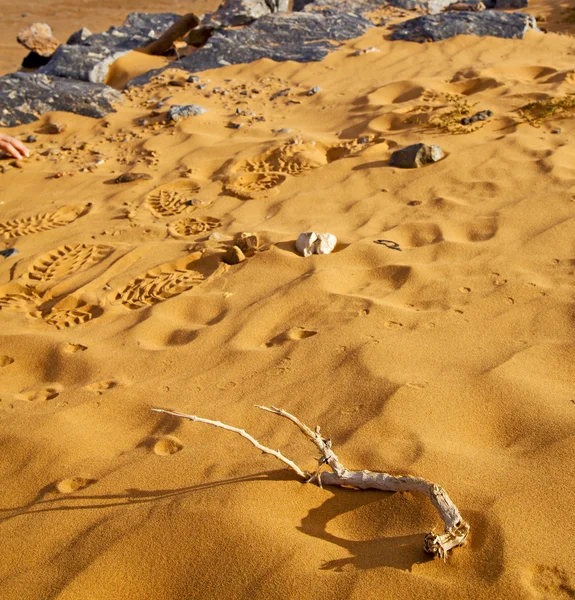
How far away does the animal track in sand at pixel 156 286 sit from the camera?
9.84 feet

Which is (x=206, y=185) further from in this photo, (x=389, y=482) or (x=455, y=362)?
(x=389, y=482)

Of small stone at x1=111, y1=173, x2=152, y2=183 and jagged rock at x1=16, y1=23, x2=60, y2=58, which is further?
jagged rock at x1=16, y1=23, x2=60, y2=58

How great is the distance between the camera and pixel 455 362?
211 cm

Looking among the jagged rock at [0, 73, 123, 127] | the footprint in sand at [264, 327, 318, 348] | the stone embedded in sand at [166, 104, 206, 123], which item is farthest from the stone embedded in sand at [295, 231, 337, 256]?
the jagged rock at [0, 73, 123, 127]

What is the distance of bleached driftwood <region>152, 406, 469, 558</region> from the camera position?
1354 millimetres

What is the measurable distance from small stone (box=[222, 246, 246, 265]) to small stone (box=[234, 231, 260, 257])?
5 cm

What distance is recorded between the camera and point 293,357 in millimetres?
2299

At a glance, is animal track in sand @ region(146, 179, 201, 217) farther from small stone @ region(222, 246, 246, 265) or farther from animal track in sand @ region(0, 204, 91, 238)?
small stone @ region(222, 246, 246, 265)

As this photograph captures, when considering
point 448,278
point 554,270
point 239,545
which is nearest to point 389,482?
point 239,545

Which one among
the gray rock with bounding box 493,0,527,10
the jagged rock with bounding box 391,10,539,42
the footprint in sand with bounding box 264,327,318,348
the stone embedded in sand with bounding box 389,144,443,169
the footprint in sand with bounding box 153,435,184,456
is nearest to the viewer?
the footprint in sand with bounding box 153,435,184,456

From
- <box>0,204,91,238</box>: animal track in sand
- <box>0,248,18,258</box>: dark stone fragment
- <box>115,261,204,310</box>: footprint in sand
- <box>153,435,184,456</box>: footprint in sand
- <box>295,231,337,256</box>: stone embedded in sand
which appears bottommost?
<box>0,204,91,238</box>: animal track in sand

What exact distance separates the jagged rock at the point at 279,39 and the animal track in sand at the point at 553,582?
242 inches

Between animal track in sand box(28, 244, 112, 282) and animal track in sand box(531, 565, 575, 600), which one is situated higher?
animal track in sand box(531, 565, 575, 600)

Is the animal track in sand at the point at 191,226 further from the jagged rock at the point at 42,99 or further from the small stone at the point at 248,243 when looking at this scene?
the jagged rock at the point at 42,99
